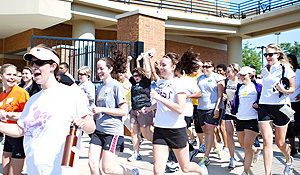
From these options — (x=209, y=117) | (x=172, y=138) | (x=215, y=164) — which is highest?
(x=209, y=117)

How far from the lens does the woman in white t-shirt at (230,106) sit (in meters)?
5.70

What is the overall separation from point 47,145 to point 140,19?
7486 millimetres

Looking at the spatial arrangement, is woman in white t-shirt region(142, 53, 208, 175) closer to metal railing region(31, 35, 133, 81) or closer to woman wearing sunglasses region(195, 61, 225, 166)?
woman wearing sunglasses region(195, 61, 225, 166)

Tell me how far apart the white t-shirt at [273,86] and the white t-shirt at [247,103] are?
249 millimetres

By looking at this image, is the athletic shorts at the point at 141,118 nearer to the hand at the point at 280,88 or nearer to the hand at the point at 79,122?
the hand at the point at 280,88

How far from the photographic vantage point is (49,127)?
2328 mm

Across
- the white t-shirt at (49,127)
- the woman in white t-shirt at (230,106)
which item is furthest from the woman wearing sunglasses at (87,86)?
the white t-shirt at (49,127)

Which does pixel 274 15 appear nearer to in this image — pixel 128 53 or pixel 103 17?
pixel 103 17

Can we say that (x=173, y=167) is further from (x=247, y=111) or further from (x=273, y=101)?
(x=273, y=101)

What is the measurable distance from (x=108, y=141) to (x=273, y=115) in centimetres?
273

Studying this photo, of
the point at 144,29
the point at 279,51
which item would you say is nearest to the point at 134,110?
the point at 279,51

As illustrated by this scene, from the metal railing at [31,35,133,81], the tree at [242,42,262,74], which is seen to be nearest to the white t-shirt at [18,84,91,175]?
the metal railing at [31,35,133,81]

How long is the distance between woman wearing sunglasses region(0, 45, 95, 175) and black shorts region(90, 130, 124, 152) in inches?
61.2

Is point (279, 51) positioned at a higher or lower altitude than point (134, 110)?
higher
